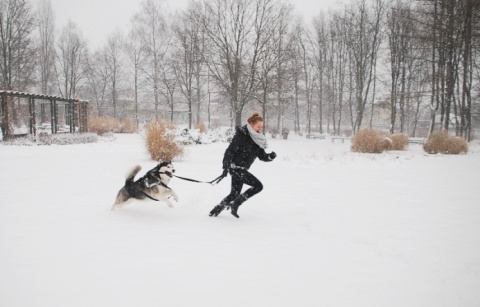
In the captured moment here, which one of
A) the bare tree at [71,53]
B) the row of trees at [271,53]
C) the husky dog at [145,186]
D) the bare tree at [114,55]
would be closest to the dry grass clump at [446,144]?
the row of trees at [271,53]

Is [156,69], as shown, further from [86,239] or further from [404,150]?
[86,239]

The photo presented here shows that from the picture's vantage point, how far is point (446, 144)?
581 inches

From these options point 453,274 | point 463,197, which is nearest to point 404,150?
point 463,197

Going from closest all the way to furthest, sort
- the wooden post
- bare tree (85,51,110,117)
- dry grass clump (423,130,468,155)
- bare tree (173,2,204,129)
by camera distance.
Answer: dry grass clump (423,130,468,155) < the wooden post < bare tree (173,2,204,129) < bare tree (85,51,110,117)

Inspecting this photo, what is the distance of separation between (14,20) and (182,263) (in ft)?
109

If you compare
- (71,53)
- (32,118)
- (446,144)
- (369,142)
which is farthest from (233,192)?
(71,53)

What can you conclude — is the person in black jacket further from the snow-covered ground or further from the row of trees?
the row of trees

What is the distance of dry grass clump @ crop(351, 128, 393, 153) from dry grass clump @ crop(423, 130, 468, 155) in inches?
82.5

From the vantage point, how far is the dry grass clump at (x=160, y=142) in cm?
1128

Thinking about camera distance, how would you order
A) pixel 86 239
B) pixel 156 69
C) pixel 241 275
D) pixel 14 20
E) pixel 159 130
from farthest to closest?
pixel 156 69 → pixel 14 20 → pixel 159 130 → pixel 86 239 → pixel 241 275

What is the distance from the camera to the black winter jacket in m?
4.93

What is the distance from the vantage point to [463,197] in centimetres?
695

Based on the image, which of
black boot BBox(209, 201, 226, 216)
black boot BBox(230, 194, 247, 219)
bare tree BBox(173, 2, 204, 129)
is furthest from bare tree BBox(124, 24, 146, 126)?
black boot BBox(230, 194, 247, 219)

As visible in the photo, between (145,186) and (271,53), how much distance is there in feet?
82.1
